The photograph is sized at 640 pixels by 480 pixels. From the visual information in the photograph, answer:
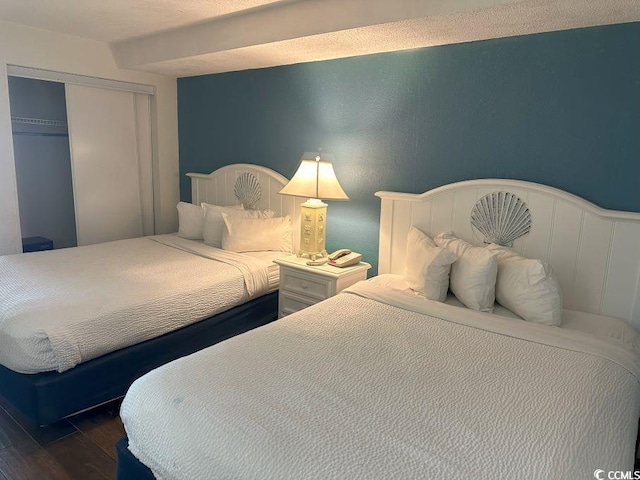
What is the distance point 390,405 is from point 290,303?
164 centimetres

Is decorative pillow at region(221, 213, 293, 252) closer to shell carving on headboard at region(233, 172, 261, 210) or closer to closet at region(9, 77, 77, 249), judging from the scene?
shell carving on headboard at region(233, 172, 261, 210)

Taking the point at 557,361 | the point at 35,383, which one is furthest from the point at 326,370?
the point at 35,383

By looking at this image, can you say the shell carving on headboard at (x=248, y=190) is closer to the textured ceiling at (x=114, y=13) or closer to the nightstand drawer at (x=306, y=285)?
the nightstand drawer at (x=306, y=285)

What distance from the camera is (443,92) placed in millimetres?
2660

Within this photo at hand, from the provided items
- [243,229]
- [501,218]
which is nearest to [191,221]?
[243,229]

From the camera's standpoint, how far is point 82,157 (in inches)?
150

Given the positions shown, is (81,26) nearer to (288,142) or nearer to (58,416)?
(288,142)

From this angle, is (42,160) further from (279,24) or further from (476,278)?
(476,278)

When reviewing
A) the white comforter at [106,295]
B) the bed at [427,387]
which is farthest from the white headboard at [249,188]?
the bed at [427,387]

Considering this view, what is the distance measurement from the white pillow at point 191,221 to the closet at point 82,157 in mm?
798

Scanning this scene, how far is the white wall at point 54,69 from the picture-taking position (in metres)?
3.25

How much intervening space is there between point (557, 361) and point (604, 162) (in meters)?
1.09

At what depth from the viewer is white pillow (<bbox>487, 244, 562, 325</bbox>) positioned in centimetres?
204

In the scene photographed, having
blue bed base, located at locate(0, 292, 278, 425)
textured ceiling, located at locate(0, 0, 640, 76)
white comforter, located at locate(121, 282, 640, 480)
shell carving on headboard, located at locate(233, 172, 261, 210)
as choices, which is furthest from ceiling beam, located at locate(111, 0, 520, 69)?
blue bed base, located at locate(0, 292, 278, 425)
